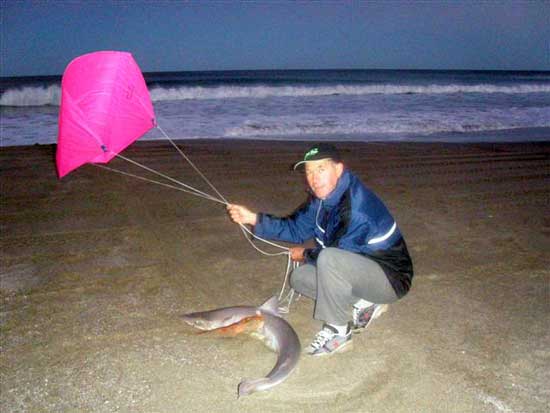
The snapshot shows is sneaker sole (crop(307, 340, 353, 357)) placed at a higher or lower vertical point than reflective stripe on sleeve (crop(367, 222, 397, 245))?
lower

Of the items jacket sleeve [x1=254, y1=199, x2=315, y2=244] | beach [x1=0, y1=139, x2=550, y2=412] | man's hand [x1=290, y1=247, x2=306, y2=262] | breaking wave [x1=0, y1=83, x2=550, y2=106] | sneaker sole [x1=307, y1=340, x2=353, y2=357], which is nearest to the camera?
beach [x1=0, y1=139, x2=550, y2=412]

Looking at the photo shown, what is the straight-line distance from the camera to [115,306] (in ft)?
12.5

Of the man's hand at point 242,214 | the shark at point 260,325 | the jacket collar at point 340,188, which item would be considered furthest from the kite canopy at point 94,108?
the jacket collar at point 340,188

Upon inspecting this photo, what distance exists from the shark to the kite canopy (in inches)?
57.7

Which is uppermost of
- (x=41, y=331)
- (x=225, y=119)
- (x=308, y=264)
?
(x=308, y=264)

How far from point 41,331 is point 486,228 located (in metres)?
4.86

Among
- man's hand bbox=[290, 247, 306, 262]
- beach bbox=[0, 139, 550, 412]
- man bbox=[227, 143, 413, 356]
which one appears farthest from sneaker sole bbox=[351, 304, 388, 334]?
man's hand bbox=[290, 247, 306, 262]

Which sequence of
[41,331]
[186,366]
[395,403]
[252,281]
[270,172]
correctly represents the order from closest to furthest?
[395,403]
[186,366]
[41,331]
[252,281]
[270,172]

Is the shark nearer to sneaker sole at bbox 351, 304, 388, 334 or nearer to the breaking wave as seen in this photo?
sneaker sole at bbox 351, 304, 388, 334

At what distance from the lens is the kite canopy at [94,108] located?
3.46 meters

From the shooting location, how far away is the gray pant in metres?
2.98

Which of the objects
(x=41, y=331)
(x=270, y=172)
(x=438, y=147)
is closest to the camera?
(x=41, y=331)

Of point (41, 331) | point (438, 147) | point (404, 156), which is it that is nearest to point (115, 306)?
point (41, 331)

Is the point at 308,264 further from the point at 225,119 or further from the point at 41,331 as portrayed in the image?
the point at 225,119
